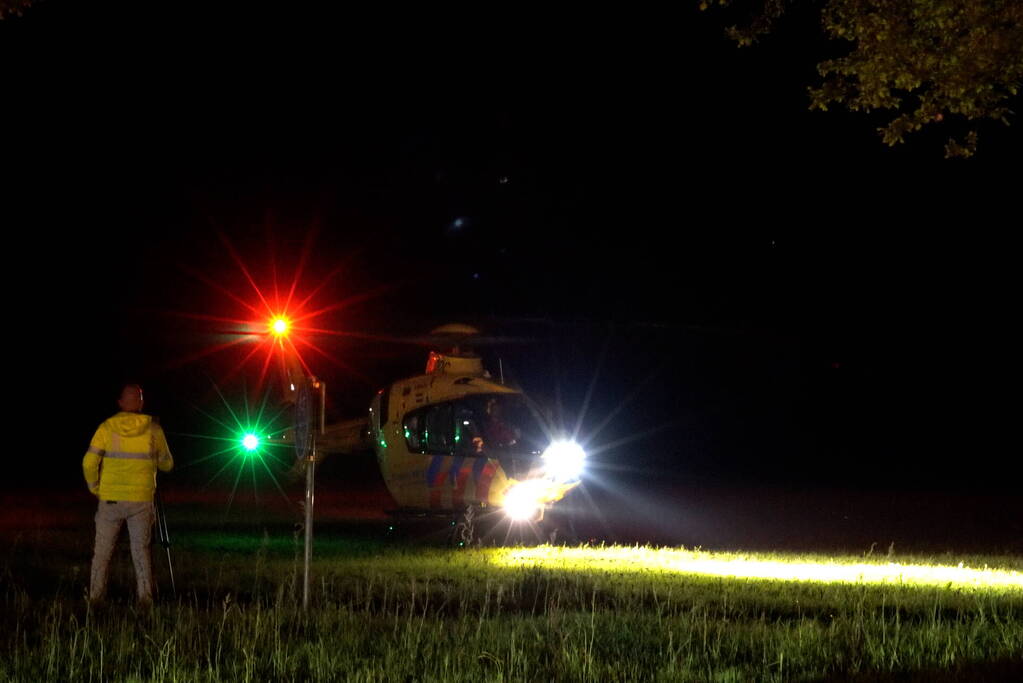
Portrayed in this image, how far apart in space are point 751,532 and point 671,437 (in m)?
34.0

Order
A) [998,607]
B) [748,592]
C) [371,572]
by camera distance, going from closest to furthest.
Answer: [998,607]
[748,592]
[371,572]

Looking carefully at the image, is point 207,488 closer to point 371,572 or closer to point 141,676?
point 371,572

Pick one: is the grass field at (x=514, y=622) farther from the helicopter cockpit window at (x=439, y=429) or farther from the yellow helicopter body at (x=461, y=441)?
the helicopter cockpit window at (x=439, y=429)

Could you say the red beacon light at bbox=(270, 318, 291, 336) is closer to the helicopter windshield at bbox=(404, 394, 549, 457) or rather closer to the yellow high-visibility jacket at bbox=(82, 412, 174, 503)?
the helicopter windshield at bbox=(404, 394, 549, 457)

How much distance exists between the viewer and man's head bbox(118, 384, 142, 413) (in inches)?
505

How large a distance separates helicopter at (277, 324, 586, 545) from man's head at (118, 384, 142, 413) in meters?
8.72

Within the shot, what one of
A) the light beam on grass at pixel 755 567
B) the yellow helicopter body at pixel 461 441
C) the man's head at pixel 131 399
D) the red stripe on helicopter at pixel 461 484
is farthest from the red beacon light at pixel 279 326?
the man's head at pixel 131 399

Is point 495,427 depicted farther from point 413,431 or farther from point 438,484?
point 413,431

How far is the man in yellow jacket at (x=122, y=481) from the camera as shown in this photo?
12.9 metres

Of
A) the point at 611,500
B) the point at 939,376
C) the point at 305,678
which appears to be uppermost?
the point at 939,376

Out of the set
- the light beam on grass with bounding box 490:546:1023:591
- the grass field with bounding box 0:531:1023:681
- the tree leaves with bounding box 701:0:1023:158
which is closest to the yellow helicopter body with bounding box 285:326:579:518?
the light beam on grass with bounding box 490:546:1023:591

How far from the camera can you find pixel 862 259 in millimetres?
44844

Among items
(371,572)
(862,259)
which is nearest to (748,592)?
(371,572)

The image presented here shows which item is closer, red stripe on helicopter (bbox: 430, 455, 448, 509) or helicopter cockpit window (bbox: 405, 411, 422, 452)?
red stripe on helicopter (bbox: 430, 455, 448, 509)
